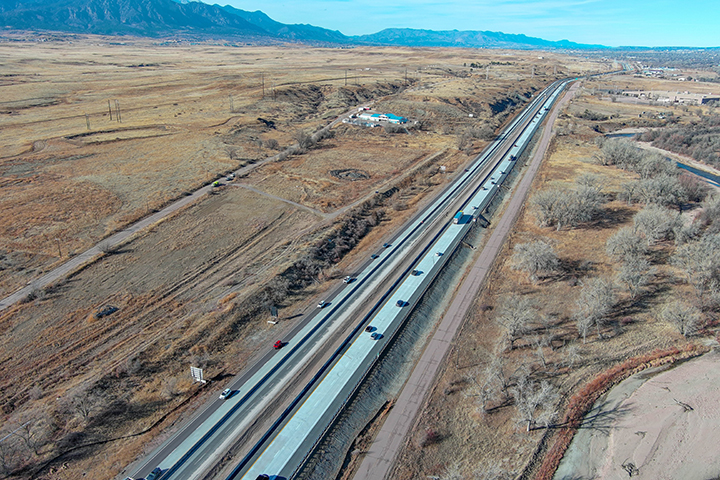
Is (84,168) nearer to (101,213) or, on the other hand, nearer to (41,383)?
(101,213)

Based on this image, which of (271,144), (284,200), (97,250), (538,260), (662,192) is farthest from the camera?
(271,144)

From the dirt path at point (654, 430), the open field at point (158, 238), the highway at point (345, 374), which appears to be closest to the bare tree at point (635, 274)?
the dirt path at point (654, 430)

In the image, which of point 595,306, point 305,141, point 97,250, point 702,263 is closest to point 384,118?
point 305,141

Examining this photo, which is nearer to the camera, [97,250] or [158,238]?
[97,250]

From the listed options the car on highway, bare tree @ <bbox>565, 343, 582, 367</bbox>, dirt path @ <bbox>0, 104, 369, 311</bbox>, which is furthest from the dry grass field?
dirt path @ <bbox>0, 104, 369, 311</bbox>

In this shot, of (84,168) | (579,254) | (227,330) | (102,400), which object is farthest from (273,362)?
(84,168)

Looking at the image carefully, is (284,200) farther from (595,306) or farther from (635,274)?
(635,274)

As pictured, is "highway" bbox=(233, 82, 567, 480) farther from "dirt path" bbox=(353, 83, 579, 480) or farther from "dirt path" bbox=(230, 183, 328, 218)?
"dirt path" bbox=(230, 183, 328, 218)
